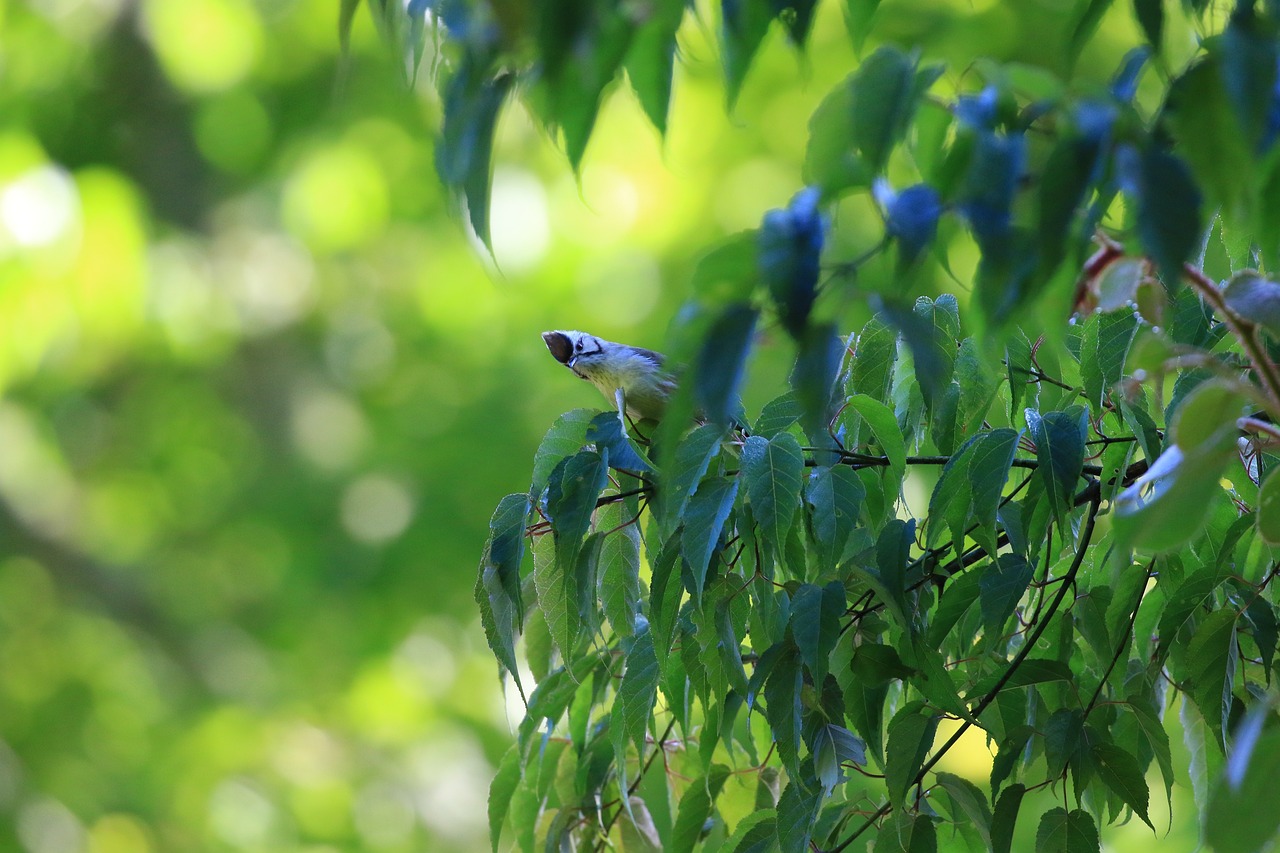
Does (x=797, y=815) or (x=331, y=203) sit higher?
(x=331, y=203)

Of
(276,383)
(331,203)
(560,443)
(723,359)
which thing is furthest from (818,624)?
(276,383)

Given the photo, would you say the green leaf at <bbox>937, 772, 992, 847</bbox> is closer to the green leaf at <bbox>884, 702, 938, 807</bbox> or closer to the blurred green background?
the green leaf at <bbox>884, 702, 938, 807</bbox>

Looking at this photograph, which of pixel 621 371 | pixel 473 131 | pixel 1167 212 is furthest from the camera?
pixel 621 371

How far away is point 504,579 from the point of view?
40.5 inches

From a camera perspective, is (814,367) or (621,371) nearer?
(814,367)

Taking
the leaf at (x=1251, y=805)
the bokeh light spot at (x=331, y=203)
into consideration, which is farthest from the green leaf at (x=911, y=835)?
the bokeh light spot at (x=331, y=203)

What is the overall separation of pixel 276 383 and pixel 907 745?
517 cm

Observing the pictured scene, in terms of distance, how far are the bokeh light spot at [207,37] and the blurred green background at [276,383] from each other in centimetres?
1

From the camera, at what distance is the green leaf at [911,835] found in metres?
0.97

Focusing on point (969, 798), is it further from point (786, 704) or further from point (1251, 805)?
point (1251, 805)

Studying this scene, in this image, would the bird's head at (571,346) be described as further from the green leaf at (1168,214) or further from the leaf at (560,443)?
the green leaf at (1168,214)

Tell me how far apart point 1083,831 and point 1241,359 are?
1.26 feet

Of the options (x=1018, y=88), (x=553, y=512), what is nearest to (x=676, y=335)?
(x=1018, y=88)

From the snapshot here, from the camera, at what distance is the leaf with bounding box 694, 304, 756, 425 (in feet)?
1.90
